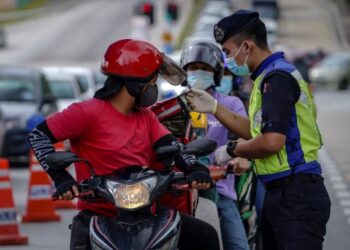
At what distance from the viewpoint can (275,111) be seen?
6312mm

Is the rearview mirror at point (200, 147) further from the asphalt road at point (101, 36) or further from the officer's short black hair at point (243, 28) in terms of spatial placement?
the asphalt road at point (101, 36)

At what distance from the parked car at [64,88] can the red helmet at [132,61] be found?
20.9m

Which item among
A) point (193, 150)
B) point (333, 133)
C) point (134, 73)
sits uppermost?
point (134, 73)

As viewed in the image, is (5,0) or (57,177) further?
(5,0)

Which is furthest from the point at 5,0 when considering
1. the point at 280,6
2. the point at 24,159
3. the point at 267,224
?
the point at 267,224

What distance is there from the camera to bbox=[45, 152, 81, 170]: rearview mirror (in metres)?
6.15

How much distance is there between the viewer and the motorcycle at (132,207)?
6000mm

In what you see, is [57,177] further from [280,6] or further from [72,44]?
[280,6]

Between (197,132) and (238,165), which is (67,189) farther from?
(197,132)

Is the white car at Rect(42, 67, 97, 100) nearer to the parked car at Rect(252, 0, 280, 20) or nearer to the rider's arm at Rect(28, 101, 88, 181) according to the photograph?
the rider's arm at Rect(28, 101, 88, 181)

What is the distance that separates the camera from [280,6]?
96250mm

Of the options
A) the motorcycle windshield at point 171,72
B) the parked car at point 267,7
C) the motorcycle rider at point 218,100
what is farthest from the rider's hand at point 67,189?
the parked car at point 267,7

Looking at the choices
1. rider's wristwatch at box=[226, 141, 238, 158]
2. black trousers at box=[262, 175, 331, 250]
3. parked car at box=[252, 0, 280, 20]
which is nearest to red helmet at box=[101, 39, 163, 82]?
rider's wristwatch at box=[226, 141, 238, 158]

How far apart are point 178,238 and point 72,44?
7678 centimetres
